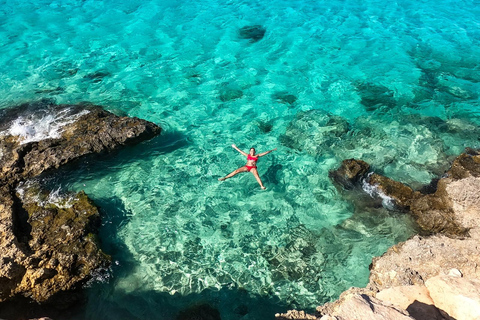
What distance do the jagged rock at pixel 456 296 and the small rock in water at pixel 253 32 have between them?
1561 cm

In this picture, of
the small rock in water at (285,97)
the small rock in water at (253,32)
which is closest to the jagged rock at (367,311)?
the small rock in water at (285,97)

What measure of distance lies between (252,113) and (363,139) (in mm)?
4612

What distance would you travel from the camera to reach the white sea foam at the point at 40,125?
11.4 m

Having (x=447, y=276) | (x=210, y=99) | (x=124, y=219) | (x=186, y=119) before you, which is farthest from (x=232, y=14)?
(x=447, y=276)

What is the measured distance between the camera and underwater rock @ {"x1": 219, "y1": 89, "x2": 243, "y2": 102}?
47.9ft

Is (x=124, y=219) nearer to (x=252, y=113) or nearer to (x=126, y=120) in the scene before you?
(x=126, y=120)

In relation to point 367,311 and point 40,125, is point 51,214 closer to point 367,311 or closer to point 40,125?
point 40,125

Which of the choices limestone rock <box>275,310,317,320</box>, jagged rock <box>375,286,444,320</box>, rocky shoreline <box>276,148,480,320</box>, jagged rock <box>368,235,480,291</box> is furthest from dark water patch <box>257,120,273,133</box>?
jagged rock <box>375,286,444,320</box>

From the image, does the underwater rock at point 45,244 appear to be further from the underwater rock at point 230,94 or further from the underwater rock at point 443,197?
the underwater rock at point 443,197

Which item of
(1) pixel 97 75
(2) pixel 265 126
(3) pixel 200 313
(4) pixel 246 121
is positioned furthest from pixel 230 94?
(3) pixel 200 313

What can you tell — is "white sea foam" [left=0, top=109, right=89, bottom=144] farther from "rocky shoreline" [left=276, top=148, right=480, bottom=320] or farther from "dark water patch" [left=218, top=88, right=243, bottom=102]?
"rocky shoreline" [left=276, top=148, right=480, bottom=320]

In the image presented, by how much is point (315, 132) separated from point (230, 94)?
170 inches

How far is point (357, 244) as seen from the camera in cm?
920

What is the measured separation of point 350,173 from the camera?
1088cm
